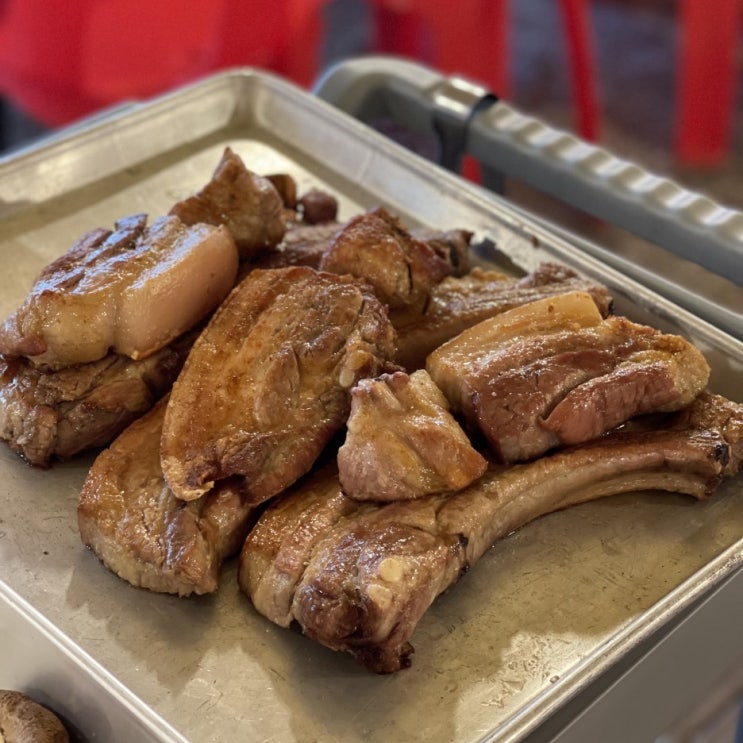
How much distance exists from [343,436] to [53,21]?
287 cm

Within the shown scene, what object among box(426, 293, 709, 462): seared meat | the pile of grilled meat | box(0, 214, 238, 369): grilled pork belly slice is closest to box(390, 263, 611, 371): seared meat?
the pile of grilled meat

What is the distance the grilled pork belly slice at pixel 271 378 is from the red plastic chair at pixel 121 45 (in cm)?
257

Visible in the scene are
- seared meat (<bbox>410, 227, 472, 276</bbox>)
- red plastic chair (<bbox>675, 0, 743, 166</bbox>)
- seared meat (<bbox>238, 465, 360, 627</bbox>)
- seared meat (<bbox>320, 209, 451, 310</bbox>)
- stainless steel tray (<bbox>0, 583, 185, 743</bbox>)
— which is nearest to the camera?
stainless steel tray (<bbox>0, 583, 185, 743</bbox>)

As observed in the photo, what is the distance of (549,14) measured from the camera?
289 inches

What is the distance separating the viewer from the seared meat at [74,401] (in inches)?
73.7

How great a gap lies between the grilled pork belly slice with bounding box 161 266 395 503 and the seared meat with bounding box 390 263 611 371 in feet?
0.51

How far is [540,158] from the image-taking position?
2637 millimetres

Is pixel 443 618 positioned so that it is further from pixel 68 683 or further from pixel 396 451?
pixel 68 683

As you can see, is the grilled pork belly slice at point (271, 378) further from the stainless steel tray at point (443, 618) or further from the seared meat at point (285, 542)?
the stainless steel tray at point (443, 618)

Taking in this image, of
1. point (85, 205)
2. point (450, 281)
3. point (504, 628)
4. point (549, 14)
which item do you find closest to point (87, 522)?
point (504, 628)

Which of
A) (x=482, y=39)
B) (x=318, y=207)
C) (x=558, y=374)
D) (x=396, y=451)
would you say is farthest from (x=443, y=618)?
(x=482, y=39)

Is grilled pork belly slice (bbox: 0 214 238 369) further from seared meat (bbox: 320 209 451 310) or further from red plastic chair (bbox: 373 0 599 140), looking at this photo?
red plastic chair (bbox: 373 0 599 140)

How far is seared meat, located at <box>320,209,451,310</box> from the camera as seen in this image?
2.00m

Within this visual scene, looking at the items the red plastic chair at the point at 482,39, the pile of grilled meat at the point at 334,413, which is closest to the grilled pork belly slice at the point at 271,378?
the pile of grilled meat at the point at 334,413
